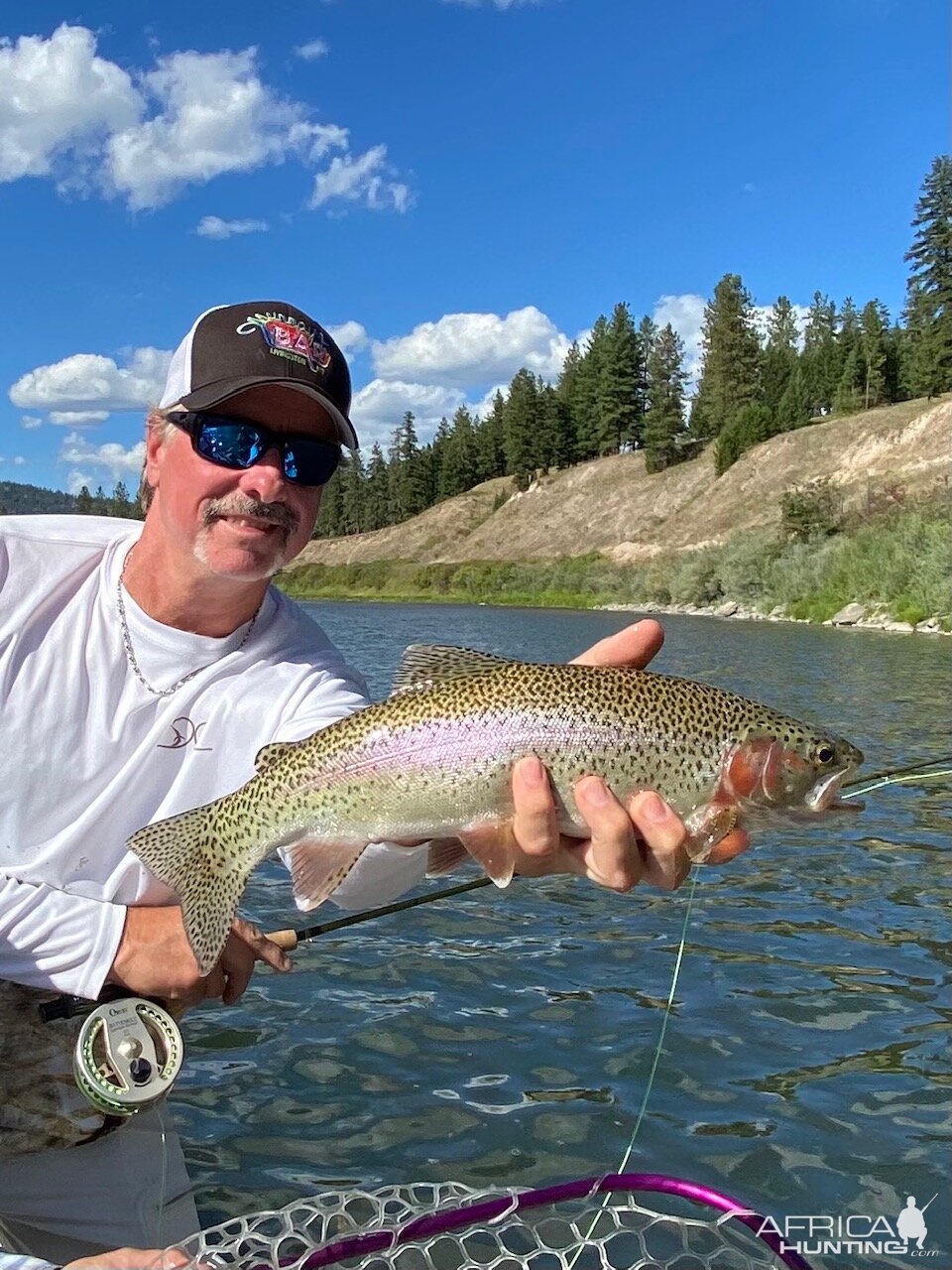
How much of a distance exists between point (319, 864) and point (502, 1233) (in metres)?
1.99

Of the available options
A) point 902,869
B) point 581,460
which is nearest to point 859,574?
point 902,869

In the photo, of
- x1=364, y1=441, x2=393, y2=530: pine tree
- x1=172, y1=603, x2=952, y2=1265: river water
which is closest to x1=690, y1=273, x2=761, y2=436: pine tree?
x1=364, y1=441, x2=393, y2=530: pine tree

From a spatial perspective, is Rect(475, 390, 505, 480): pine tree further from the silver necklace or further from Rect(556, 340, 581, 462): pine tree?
the silver necklace

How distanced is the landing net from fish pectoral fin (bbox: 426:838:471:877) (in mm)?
1006

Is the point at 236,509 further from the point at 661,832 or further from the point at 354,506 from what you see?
the point at 354,506

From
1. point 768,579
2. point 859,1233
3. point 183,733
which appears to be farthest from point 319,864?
point 768,579

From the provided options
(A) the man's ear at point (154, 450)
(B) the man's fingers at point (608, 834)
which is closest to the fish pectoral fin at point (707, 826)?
(B) the man's fingers at point (608, 834)

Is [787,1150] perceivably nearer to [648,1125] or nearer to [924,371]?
[648,1125]

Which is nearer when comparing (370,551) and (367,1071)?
(367,1071)

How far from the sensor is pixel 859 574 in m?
48.2

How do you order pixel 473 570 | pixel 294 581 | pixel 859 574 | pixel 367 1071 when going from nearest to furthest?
pixel 367 1071, pixel 859 574, pixel 473 570, pixel 294 581

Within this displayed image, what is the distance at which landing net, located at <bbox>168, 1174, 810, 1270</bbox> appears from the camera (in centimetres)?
349

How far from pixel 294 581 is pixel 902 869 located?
354 feet

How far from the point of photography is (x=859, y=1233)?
15.9 feet
